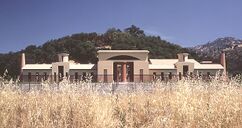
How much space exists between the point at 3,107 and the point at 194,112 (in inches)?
116

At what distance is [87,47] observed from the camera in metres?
90.2

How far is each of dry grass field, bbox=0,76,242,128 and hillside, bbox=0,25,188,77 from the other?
2848 inches

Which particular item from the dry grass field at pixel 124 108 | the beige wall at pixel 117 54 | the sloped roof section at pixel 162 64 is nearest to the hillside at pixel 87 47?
the sloped roof section at pixel 162 64

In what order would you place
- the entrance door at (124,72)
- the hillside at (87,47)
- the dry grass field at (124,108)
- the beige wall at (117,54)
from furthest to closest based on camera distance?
the hillside at (87,47) < the beige wall at (117,54) < the entrance door at (124,72) < the dry grass field at (124,108)

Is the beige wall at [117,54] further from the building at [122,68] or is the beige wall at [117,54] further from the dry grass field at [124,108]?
the dry grass field at [124,108]

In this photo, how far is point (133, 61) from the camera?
56000 millimetres

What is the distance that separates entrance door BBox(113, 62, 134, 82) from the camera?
183ft

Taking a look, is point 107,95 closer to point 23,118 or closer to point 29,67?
point 23,118

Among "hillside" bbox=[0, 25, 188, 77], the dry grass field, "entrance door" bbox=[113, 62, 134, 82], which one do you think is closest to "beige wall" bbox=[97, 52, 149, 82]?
"entrance door" bbox=[113, 62, 134, 82]

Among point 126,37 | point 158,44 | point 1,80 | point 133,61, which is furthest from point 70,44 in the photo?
point 1,80

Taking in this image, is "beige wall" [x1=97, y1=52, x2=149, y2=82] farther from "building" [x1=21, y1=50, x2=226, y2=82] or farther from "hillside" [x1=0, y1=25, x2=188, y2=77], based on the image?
"hillside" [x1=0, y1=25, x2=188, y2=77]

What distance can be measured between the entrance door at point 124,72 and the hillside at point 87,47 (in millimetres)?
27650

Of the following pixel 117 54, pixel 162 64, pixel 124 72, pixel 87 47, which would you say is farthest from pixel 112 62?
pixel 87 47

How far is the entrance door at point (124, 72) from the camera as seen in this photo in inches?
2197
